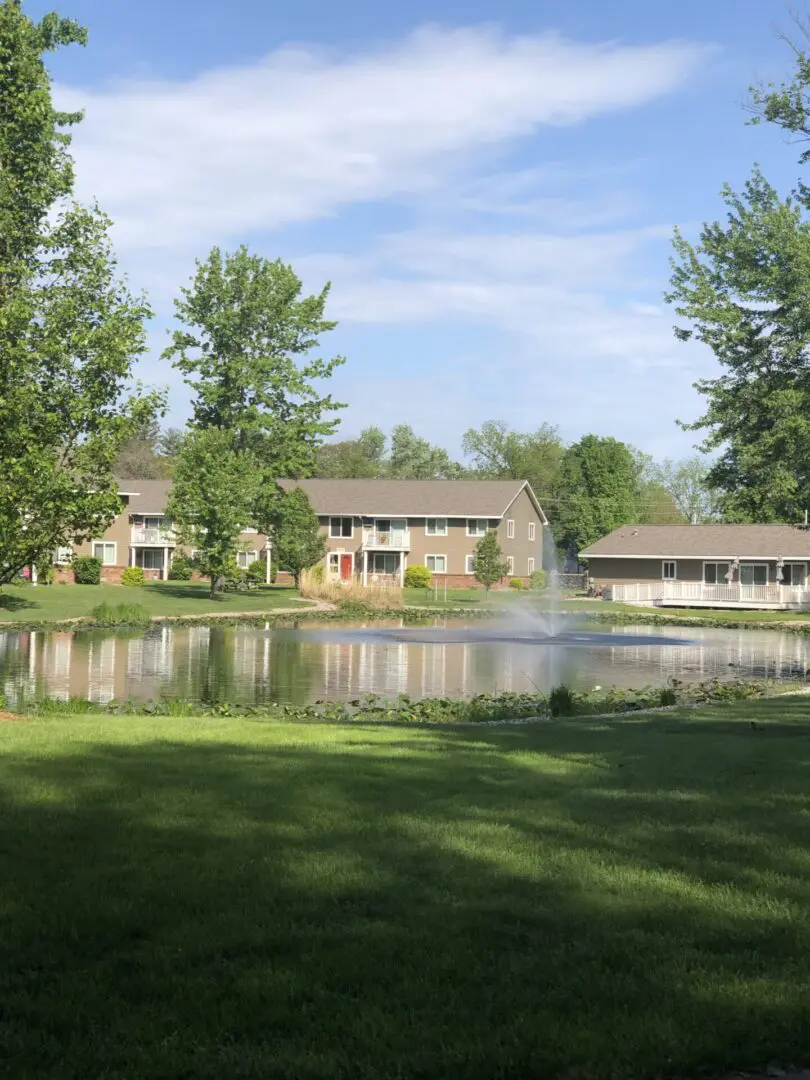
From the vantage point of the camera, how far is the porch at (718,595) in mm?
63375

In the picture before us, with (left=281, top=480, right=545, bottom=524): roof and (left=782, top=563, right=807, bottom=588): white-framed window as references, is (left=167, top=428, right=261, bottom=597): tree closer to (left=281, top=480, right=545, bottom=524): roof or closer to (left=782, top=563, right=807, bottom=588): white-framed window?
(left=281, top=480, right=545, bottom=524): roof

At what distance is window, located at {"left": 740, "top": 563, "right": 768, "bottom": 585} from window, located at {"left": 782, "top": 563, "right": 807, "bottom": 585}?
3.72 ft

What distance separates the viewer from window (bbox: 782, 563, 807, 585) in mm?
69188

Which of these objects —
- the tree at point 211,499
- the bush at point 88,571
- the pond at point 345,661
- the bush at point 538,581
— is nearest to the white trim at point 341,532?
the bush at point 538,581

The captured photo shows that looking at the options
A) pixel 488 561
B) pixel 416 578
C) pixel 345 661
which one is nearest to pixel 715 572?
pixel 488 561

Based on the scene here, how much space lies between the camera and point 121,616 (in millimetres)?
40156

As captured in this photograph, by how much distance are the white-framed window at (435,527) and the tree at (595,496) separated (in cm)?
2613

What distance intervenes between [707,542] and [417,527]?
1983cm

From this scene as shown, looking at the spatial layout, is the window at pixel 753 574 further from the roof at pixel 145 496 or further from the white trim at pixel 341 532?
the roof at pixel 145 496

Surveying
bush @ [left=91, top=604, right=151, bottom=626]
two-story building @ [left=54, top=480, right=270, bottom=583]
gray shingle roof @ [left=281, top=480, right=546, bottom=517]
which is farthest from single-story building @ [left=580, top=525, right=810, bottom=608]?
bush @ [left=91, top=604, right=151, bottom=626]

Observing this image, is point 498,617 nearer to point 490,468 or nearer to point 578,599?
point 578,599

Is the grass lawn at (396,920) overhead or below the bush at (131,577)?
below

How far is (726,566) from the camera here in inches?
2803

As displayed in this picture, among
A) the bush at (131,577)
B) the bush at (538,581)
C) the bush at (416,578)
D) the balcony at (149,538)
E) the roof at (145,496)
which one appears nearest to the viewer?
the bush at (131,577)
